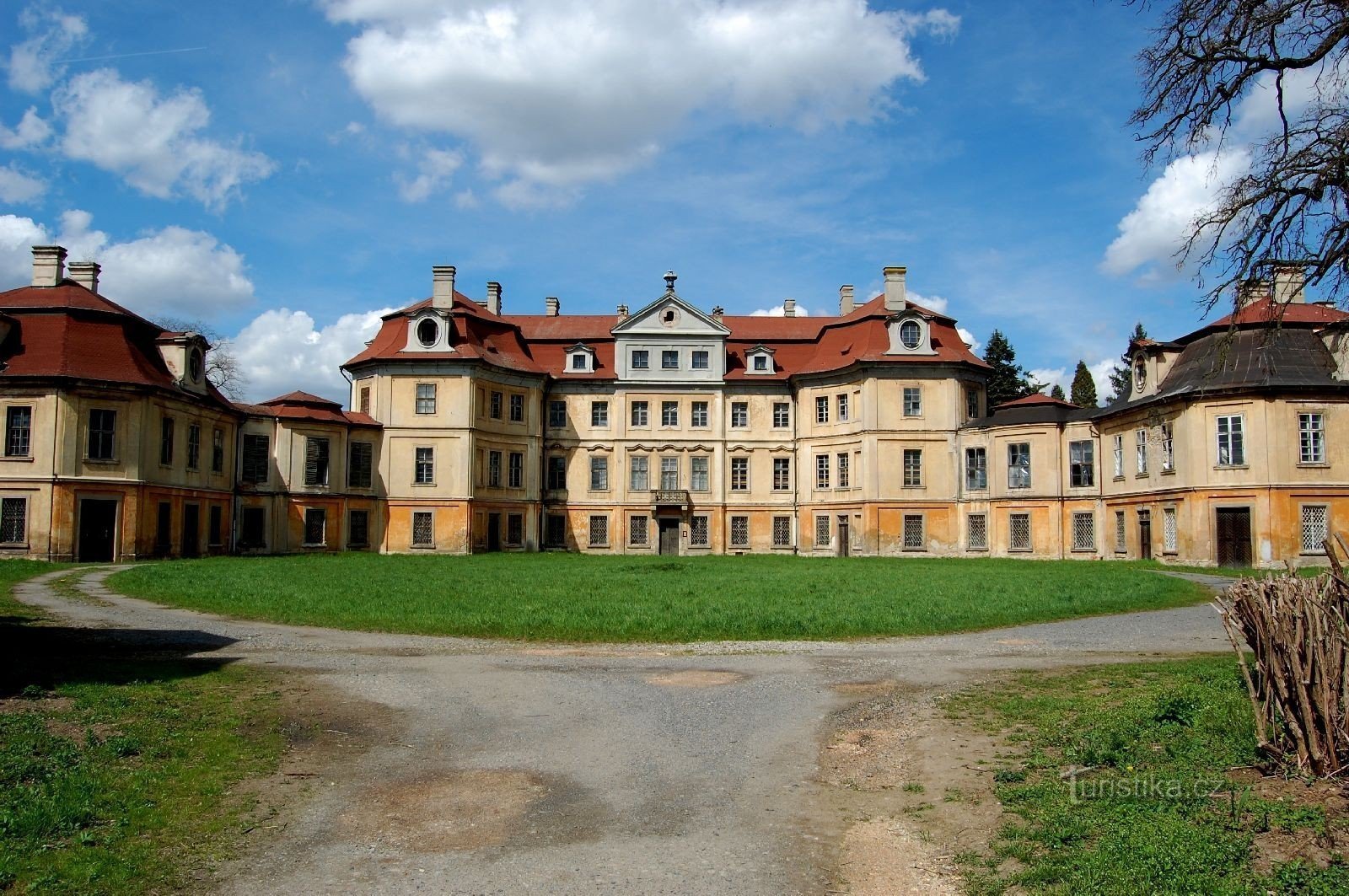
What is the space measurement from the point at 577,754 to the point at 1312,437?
35941mm

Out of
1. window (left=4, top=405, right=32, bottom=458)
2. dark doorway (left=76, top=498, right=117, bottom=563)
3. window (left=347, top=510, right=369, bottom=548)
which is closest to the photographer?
window (left=4, top=405, right=32, bottom=458)

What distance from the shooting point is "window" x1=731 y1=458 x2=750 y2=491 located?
5166 centimetres

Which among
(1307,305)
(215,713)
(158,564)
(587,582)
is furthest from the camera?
(1307,305)

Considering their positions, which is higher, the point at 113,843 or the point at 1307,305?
the point at 1307,305

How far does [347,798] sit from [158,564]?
2887cm

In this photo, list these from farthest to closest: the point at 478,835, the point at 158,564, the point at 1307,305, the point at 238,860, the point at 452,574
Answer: the point at 1307,305, the point at 158,564, the point at 452,574, the point at 478,835, the point at 238,860

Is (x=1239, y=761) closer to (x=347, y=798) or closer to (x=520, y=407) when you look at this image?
(x=347, y=798)

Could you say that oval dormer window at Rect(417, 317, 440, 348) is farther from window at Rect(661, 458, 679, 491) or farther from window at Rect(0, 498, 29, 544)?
window at Rect(0, 498, 29, 544)

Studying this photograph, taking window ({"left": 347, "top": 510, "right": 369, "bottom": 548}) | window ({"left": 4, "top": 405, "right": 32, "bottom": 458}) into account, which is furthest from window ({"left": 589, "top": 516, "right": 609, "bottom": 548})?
window ({"left": 4, "top": 405, "right": 32, "bottom": 458})

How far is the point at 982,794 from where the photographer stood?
7617 millimetres

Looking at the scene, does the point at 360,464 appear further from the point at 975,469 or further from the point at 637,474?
the point at 975,469

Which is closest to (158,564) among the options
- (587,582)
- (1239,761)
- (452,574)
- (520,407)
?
(452,574)

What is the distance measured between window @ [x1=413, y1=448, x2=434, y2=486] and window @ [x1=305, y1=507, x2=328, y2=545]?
442cm

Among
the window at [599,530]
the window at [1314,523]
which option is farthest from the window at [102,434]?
the window at [1314,523]
